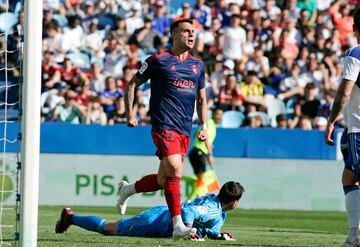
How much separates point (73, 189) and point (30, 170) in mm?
13219

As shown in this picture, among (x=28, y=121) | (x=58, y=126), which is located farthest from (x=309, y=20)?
(x=28, y=121)

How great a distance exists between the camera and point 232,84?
75.2ft

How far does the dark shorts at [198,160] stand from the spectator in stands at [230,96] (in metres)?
2.91

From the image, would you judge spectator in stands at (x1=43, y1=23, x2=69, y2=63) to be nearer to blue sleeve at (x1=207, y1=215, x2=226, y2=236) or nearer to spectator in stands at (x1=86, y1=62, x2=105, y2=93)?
spectator in stands at (x1=86, y1=62, x2=105, y2=93)

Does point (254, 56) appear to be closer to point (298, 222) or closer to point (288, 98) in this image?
point (288, 98)

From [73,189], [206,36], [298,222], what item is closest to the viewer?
[298,222]

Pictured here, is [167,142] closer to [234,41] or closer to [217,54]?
[217,54]

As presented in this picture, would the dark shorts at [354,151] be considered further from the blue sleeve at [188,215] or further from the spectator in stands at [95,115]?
the spectator in stands at [95,115]

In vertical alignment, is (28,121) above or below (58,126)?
above

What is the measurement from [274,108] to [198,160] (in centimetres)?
375

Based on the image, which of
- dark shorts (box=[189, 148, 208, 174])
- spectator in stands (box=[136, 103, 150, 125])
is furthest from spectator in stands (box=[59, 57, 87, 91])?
dark shorts (box=[189, 148, 208, 174])

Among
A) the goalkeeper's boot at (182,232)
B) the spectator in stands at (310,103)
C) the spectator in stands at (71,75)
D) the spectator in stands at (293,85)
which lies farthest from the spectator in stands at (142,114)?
the goalkeeper's boot at (182,232)

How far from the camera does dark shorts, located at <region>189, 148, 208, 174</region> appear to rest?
19.8 meters

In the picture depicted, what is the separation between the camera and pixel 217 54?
2425cm
